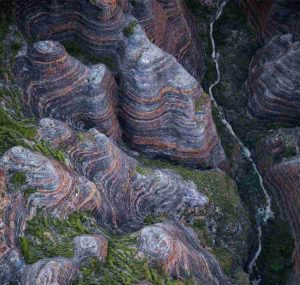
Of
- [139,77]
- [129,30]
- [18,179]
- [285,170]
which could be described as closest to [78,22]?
[129,30]

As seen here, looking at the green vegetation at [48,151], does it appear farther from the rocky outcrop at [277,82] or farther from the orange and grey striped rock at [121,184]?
the rocky outcrop at [277,82]

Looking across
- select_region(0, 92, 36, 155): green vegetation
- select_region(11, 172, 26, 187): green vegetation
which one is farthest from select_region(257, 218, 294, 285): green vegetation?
select_region(11, 172, 26, 187): green vegetation

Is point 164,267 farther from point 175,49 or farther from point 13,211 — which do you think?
point 175,49

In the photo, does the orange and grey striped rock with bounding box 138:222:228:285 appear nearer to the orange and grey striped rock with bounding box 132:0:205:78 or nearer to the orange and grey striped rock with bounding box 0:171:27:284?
the orange and grey striped rock with bounding box 0:171:27:284

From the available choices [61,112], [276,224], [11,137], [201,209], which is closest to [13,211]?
[11,137]

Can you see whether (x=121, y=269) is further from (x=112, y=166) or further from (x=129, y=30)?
(x=129, y=30)
